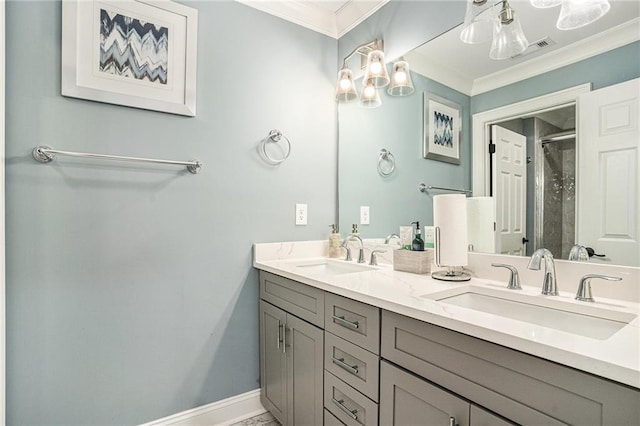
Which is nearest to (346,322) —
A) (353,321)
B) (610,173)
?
(353,321)

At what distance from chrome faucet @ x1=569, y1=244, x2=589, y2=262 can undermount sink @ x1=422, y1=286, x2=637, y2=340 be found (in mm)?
212

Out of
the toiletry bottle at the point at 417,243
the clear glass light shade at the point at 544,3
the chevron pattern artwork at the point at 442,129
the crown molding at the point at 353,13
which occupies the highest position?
the crown molding at the point at 353,13

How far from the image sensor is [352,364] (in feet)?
3.87

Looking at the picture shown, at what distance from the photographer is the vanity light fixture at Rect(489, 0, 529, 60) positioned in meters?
1.25

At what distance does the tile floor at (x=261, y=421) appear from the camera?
5.80ft

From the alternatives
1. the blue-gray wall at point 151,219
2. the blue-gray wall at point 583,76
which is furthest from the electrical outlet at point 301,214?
the blue-gray wall at point 583,76

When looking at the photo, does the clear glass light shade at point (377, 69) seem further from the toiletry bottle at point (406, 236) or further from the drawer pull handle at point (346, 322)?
the drawer pull handle at point (346, 322)

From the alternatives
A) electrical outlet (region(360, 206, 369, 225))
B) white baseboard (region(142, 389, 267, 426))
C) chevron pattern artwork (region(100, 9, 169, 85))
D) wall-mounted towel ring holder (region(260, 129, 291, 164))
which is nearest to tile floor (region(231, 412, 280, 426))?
white baseboard (region(142, 389, 267, 426))

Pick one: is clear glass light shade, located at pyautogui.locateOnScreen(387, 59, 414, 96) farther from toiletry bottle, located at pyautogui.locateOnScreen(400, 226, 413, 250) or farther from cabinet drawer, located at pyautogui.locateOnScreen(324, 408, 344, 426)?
cabinet drawer, located at pyautogui.locateOnScreen(324, 408, 344, 426)

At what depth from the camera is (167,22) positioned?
1604mm

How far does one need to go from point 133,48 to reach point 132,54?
0.10ft

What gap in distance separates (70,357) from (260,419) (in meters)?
0.99

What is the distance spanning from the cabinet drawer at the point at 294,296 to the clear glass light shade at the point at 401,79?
116cm

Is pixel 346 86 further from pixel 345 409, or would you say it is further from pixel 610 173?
pixel 345 409
